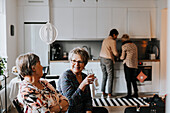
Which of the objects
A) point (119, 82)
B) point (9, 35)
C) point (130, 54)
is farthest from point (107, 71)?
point (9, 35)

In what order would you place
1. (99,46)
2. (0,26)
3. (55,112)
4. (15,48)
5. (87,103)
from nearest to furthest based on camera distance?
1. (55,112)
2. (87,103)
3. (0,26)
4. (15,48)
5. (99,46)

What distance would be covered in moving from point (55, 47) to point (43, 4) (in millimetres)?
1191

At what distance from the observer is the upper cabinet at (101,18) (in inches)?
225

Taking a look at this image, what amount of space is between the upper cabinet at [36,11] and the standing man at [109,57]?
1.68 meters

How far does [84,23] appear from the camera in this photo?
227 inches

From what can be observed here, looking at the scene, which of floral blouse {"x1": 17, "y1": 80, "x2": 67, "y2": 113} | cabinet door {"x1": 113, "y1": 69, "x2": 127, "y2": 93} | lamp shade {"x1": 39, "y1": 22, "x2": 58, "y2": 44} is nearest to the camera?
floral blouse {"x1": 17, "y1": 80, "x2": 67, "y2": 113}

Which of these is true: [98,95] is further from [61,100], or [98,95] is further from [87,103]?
[61,100]

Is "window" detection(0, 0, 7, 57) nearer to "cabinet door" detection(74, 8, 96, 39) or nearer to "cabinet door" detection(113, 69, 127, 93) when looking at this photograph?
"cabinet door" detection(74, 8, 96, 39)

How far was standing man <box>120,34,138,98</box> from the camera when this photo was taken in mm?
5234

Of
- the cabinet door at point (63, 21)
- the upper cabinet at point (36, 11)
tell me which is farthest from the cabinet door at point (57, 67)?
the upper cabinet at point (36, 11)

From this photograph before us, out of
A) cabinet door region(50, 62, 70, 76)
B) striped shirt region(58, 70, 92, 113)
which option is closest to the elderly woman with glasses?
striped shirt region(58, 70, 92, 113)

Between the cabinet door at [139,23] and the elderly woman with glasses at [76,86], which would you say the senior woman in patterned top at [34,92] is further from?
the cabinet door at [139,23]

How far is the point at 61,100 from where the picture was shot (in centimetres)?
177

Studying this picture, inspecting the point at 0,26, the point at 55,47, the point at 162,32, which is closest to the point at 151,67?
the point at 162,32
